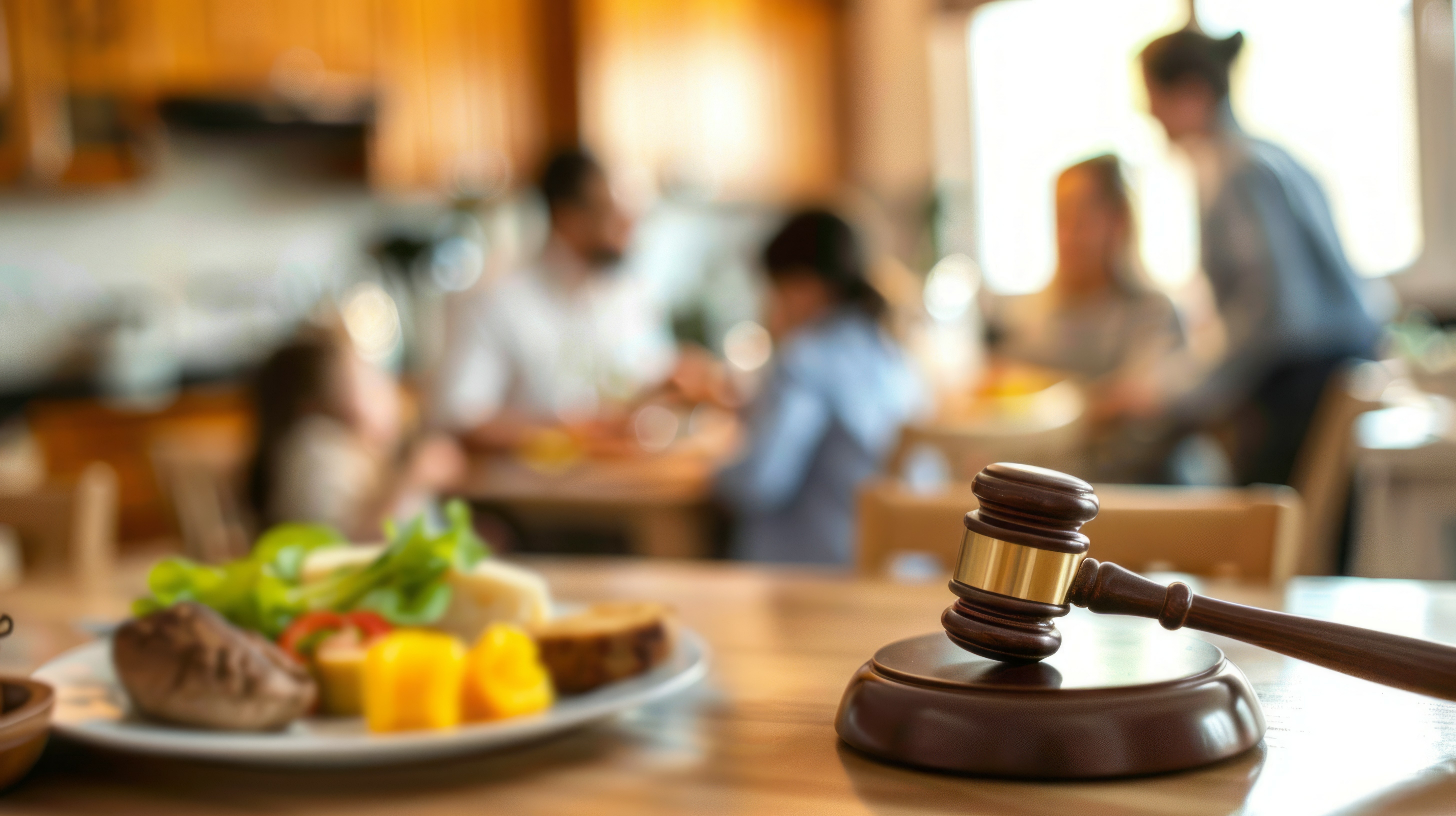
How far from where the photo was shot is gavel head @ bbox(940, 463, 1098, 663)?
0.60 metres

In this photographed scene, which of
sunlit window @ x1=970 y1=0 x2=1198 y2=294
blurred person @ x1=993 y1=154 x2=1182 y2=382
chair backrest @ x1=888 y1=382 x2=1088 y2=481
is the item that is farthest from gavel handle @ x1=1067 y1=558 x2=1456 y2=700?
sunlit window @ x1=970 y1=0 x2=1198 y2=294

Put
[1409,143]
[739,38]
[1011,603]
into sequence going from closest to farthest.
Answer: [1011,603]
[1409,143]
[739,38]

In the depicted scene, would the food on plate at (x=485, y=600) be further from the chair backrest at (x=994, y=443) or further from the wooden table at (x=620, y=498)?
the wooden table at (x=620, y=498)

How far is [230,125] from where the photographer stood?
445 cm

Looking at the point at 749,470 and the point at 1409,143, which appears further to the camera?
the point at 1409,143

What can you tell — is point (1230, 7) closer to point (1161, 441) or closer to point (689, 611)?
point (1161, 441)

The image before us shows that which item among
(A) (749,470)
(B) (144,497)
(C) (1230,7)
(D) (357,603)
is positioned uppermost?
(C) (1230,7)

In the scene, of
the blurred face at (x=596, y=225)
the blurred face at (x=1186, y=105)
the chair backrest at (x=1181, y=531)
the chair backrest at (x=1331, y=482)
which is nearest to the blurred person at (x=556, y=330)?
the blurred face at (x=596, y=225)

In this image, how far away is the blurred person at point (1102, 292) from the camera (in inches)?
137

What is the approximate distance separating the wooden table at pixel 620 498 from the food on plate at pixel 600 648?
1634 millimetres

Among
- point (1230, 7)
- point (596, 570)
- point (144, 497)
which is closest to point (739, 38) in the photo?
point (1230, 7)

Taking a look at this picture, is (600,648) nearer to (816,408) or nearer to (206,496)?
(816,408)

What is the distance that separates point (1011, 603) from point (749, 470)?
183cm

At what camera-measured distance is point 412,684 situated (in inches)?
26.5
